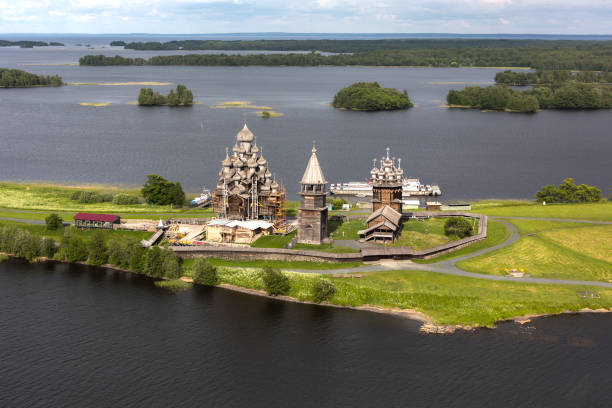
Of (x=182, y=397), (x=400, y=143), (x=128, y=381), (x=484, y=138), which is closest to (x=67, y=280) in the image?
(x=128, y=381)

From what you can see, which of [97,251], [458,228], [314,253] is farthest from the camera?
[458,228]

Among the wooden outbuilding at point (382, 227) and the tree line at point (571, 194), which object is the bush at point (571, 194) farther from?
the wooden outbuilding at point (382, 227)

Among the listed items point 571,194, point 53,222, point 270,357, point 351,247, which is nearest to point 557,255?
point 351,247

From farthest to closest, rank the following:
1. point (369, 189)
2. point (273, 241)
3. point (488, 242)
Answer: point (369, 189)
point (488, 242)
point (273, 241)

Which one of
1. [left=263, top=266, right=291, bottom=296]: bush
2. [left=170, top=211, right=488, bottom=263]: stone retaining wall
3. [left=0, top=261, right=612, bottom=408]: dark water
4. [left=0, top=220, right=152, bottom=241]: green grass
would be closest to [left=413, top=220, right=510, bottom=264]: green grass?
[left=170, top=211, right=488, bottom=263]: stone retaining wall

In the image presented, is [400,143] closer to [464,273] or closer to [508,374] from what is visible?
[464,273]

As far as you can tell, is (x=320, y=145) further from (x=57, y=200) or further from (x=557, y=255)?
(x=557, y=255)
